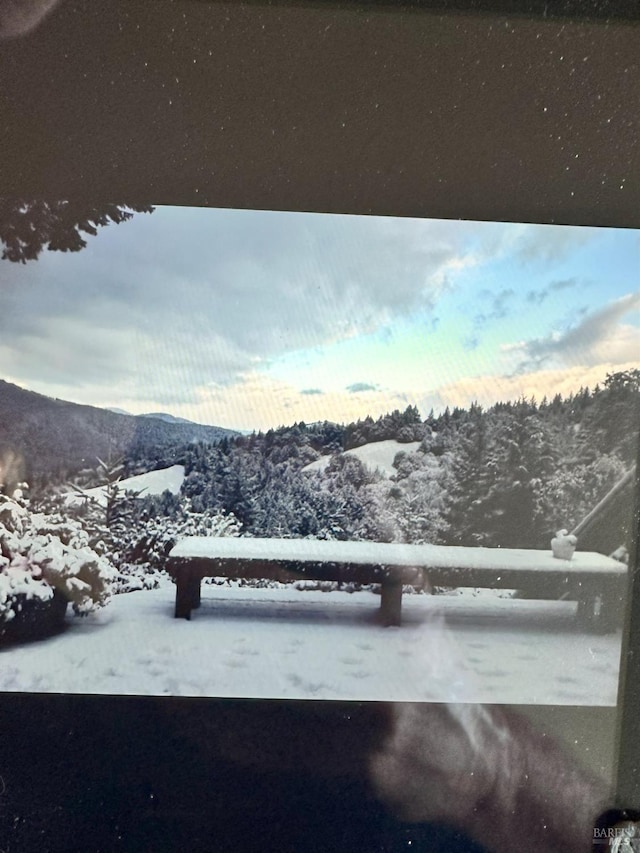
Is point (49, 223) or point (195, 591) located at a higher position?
point (49, 223)

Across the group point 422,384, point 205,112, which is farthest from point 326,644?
point 205,112

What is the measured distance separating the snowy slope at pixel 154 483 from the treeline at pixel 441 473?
0.9 inches

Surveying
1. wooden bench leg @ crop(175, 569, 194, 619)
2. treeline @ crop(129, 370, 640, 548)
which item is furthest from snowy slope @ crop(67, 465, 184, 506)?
wooden bench leg @ crop(175, 569, 194, 619)

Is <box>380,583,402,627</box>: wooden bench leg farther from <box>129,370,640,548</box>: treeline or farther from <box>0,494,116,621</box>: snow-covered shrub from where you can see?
<box>0,494,116,621</box>: snow-covered shrub

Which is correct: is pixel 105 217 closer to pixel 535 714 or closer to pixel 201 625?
pixel 201 625

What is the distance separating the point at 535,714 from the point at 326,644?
477 millimetres

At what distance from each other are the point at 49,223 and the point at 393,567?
0.97 metres

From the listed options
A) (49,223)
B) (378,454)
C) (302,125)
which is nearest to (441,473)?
(378,454)

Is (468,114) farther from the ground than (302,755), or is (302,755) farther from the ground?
(468,114)

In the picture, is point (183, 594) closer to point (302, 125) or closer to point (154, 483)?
point (154, 483)

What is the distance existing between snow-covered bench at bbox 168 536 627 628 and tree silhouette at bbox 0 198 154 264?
2.12 feet

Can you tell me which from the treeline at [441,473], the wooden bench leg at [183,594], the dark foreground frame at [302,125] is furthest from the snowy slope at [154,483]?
the dark foreground frame at [302,125]

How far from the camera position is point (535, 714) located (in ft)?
3.94

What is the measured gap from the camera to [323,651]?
3.90 feet
